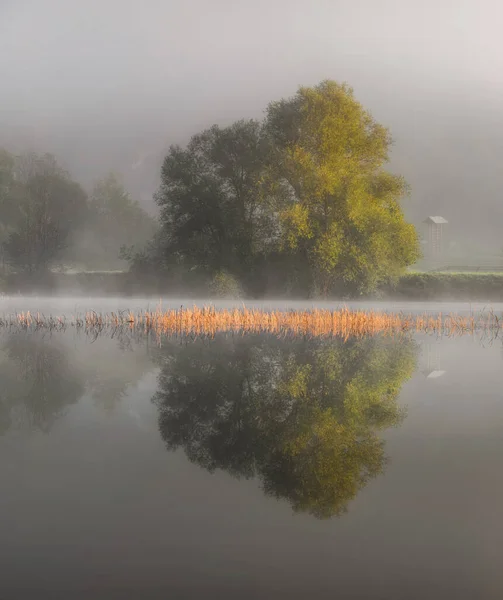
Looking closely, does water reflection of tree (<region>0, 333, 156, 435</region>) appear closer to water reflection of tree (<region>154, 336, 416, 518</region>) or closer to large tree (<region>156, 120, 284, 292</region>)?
water reflection of tree (<region>154, 336, 416, 518</region>)

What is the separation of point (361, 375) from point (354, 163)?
2312 centimetres

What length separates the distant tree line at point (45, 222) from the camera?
5522cm

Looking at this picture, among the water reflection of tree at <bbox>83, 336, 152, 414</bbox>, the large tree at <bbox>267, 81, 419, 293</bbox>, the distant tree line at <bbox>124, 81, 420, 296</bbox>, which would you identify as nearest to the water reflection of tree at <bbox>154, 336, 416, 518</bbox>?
the water reflection of tree at <bbox>83, 336, 152, 414</bbox>

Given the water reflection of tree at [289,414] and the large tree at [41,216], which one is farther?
the large tree at [41,216]

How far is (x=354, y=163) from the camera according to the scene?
34.7 meters

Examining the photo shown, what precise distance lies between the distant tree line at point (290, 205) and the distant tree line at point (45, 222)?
489 inches

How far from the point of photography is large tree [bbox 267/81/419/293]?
33.8m

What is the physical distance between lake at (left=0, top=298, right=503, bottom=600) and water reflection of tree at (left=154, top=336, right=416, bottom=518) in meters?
0.03

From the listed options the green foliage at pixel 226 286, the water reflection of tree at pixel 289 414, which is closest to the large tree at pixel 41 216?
the green foliage at pixel 226 286

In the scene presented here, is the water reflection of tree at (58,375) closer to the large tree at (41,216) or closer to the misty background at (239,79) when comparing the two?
the large tree at (41,216)

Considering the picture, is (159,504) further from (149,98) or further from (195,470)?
(149,98)

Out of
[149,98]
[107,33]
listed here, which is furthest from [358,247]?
[149,98]

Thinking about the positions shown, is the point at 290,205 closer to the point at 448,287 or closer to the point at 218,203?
the point at 218,203

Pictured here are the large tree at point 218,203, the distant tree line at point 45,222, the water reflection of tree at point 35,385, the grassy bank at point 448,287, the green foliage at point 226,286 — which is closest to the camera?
the water reflection of tree at point 35,385
